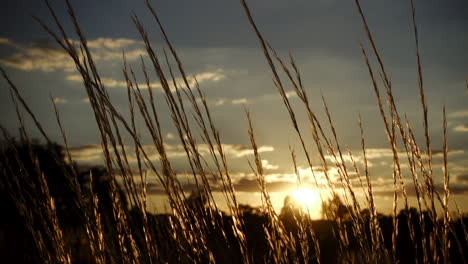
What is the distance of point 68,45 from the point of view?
1495mm

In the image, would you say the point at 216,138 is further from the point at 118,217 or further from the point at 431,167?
the point at 431,167

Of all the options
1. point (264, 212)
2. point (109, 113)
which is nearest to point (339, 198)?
point (264, 212)

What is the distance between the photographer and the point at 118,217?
1842mm

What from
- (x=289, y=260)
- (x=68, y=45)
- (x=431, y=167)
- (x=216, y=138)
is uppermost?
(x=68, y=45)

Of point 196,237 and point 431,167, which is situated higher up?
point 431,167

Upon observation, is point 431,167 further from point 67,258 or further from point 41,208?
point 41,208

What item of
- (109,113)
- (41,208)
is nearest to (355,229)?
(109,113)

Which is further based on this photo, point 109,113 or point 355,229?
point 355,229

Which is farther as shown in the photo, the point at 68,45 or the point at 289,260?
the point at 289,260

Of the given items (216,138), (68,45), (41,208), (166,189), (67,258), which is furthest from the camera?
(41,208)

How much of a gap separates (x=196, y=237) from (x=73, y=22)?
94 cm

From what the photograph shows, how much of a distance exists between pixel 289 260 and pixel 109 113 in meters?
1.00

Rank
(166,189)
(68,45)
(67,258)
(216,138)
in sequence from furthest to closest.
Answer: (67,258) < (216,138) < (166,189) < (68,45)

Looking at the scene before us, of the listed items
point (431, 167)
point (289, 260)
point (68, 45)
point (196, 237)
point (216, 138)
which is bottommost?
point (289, 260)
